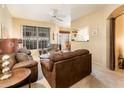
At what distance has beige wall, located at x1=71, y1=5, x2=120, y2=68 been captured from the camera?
179 inches

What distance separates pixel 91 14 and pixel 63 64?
3817 mm

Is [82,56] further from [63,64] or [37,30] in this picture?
[37,30]

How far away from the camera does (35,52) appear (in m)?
8.34

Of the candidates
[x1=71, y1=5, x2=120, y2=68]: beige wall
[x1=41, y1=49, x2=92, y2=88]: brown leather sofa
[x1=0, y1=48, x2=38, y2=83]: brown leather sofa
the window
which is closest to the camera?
[x1=41, y1=49, x2=92, y2=88]: brown leather sofa

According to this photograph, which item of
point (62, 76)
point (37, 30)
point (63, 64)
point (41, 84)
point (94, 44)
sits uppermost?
point (37, 30)

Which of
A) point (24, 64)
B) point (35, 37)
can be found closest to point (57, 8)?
point (24, 64)

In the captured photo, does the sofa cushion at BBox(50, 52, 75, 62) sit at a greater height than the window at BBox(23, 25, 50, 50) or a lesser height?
lesser

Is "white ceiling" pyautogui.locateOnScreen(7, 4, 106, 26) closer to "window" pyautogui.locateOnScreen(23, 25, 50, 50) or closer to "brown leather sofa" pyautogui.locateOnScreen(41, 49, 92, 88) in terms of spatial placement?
"brown leather sofa" pyautogui.locateOnScreen(41, 49, 92, 88)

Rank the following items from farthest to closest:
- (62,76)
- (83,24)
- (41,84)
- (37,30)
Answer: (37,30) → (83,24) → (41,84) → (62,76)

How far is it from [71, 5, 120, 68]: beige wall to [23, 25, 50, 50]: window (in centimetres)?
340

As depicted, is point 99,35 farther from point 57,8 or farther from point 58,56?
point 58,56

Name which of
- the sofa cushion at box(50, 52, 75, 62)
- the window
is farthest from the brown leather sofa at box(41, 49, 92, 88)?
the window

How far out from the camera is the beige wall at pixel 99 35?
4.55 m
